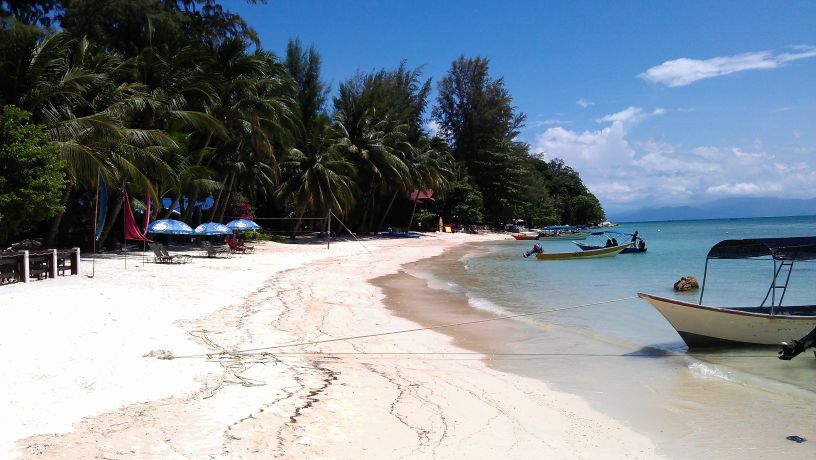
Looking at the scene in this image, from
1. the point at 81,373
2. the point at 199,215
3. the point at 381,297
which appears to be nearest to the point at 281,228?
the point at 199,215

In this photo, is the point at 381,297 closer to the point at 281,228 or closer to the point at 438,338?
the point at 438,338

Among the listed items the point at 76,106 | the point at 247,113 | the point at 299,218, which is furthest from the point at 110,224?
the point at 299,218

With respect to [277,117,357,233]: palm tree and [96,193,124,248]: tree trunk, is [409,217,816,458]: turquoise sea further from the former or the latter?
[277,117,357,233]: palm tree

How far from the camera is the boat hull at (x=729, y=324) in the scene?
9289 mm

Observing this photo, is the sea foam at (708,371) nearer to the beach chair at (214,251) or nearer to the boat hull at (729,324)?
the boat hull at (729,324)

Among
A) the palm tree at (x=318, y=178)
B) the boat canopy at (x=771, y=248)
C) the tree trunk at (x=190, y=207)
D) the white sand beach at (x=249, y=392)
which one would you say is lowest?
the white sand beach at (x=249, y=392)

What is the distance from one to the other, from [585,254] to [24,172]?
25709 mm

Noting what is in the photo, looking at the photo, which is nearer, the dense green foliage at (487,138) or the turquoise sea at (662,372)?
the turquoise sea at (662,372)

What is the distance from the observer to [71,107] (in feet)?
64.4

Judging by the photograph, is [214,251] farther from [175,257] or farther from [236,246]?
[175,257]

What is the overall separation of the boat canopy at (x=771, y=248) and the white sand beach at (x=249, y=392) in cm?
499

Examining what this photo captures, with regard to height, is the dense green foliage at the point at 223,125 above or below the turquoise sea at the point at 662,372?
above

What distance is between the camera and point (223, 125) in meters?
27.3

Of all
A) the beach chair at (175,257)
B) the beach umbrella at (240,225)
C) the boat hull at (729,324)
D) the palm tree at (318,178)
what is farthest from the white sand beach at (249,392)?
the palm tree at (318,178)
